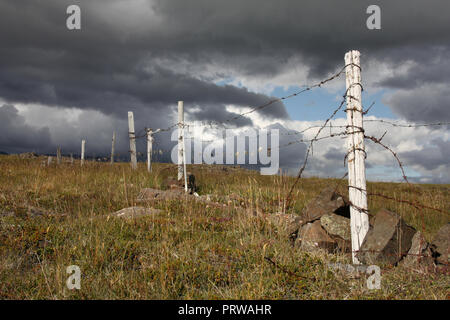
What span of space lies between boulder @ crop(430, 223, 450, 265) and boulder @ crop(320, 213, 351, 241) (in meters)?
1.35

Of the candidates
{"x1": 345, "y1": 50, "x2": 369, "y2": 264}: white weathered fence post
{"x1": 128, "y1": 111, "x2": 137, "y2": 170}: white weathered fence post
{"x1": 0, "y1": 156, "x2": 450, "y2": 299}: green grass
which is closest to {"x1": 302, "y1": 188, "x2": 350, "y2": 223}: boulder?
{"x1": 0, "y1": 156, "x2": 450, "y2": 299}: green grass

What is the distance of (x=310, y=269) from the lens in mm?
4297

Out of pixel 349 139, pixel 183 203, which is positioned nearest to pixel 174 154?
pixel 183 203

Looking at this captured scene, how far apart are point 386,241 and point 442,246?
101 cm

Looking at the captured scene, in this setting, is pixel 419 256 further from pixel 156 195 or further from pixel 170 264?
pixel 156 195

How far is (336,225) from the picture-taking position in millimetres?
5918

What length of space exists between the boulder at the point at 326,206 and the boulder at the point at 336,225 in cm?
20

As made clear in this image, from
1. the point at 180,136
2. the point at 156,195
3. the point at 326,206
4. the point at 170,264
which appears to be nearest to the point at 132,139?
the point at 180,136

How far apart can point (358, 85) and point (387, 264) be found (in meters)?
2.87

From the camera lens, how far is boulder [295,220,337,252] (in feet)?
18.6

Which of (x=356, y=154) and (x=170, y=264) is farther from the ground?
(x=356, y=154)
